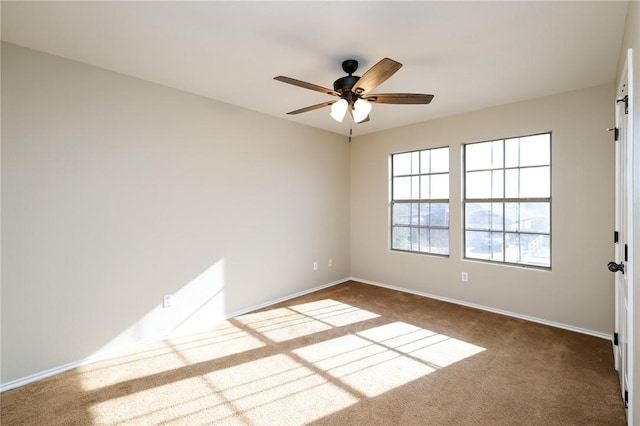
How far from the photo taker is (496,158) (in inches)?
151

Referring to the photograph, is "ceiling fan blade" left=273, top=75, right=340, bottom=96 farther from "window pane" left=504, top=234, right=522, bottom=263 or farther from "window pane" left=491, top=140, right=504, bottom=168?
"window pane" left=504, top=234, right=522, bottom=263

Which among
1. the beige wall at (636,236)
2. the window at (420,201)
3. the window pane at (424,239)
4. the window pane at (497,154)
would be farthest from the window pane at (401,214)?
the beige wall at (636,236)

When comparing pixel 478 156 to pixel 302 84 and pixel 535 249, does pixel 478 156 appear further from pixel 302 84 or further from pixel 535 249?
pixel 302 84

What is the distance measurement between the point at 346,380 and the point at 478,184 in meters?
3.06

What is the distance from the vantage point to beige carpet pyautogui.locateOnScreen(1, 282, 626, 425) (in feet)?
6.36

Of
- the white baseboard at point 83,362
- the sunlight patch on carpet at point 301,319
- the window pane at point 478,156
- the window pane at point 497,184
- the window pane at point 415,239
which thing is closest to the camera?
the white baseboard at point 83,362

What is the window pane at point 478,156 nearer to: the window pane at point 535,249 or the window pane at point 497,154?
the window pane at point 497,154

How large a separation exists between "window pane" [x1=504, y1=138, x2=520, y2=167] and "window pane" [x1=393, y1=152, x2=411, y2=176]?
1.33 metres

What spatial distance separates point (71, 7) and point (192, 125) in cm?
144

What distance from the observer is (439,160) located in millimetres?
4340

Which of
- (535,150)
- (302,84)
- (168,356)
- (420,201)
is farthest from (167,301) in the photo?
(535,150)

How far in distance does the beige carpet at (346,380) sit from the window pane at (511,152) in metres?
1.92

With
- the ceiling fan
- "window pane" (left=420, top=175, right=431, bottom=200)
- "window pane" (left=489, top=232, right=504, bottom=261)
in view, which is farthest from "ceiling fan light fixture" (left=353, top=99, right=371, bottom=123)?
"window pane" (left=489, top=232, right=504, bottom=261)

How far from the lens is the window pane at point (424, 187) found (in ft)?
14.7
